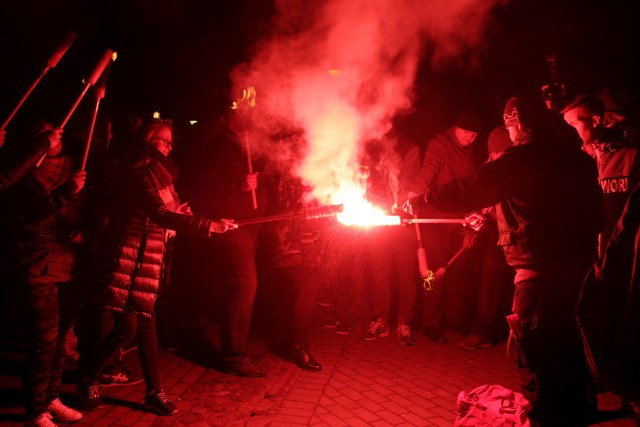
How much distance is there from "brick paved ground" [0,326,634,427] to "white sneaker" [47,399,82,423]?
0.12 metres

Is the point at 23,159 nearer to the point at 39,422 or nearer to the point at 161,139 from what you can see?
the point at 161,139

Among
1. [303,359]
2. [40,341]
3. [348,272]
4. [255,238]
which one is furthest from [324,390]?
[348,272]

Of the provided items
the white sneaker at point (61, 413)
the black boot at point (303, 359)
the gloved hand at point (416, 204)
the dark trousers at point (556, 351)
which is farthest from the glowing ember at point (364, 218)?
the white sneaker at point (61, 413)

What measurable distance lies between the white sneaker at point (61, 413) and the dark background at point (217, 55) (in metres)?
4.19

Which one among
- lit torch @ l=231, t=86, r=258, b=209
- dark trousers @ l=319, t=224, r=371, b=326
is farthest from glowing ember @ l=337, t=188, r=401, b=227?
dark trousers @ l=319, t=224, r=371, b=326

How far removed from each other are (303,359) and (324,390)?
0.73 metres

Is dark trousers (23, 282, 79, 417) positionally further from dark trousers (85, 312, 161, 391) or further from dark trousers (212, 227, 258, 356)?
dark trousers (212, 227, 258, 356)

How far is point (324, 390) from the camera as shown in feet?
16.3

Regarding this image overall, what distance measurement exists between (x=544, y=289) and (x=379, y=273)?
3692 millimetres

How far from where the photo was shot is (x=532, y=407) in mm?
3701

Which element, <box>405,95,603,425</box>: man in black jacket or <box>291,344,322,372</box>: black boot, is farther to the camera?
<box>291,344,322,372</box>: black boot

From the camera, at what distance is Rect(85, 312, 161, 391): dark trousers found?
419 centimetres

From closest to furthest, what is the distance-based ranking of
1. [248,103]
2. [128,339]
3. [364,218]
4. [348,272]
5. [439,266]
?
[128,339] → [364,218] → [248,103] → [439,266] → [348,272]

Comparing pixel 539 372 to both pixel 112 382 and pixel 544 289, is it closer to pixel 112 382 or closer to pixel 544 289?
pixel 544 289
